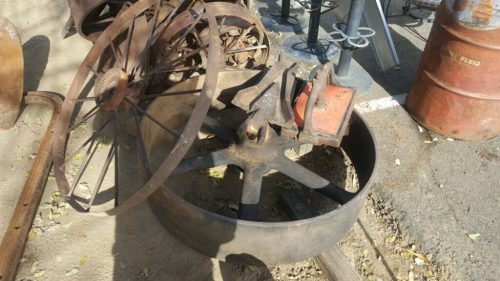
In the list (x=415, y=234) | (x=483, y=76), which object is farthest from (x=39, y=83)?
(x=483, y=76)

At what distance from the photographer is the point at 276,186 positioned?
3.62 metres

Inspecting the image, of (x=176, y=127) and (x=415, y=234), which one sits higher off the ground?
(x=176, y=127)

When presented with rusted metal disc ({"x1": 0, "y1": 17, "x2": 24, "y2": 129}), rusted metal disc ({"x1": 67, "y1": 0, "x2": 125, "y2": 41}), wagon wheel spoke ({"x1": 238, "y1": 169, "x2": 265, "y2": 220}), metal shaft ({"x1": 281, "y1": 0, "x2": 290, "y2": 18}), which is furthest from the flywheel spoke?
metal shaft ({"x1": 281, "y1": 0, "x2": 290, "y2": 18})

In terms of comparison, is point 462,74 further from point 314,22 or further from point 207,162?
point 207,162

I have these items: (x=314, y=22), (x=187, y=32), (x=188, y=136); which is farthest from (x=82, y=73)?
(x=314, y=22)

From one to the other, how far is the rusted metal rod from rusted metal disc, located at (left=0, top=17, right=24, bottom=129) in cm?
45

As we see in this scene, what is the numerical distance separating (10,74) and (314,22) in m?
3.60

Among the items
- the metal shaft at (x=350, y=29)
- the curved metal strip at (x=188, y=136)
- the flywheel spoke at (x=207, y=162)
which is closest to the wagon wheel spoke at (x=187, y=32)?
the curved metal strip at (x=188, y=136)

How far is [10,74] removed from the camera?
4211 millimetres

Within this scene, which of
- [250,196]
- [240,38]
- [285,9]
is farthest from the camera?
[285,9]

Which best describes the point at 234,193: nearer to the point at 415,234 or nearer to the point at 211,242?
the point at 211,242

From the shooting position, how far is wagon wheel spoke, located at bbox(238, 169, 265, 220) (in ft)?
9.38

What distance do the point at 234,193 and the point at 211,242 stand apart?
1.06 metres

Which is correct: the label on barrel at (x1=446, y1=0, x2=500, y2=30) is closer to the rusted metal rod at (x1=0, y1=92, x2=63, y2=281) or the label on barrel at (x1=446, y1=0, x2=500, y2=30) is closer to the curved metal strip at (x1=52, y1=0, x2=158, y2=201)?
the curved metal strip at (x1=52, y1=0, x2=158, y2=201)
